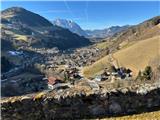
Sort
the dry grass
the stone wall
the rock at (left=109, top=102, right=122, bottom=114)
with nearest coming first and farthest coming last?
the dry grass < the stone wall < the rock at (left=109, top=102, right=122, bottom=114)

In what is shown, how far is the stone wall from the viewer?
17.5 m

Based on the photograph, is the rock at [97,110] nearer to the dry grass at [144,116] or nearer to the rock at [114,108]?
the rock at [114,108]

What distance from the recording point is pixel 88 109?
1775 centimetres

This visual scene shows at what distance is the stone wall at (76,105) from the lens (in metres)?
17.5

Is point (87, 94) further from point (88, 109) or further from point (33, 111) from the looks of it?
point (33, 111)

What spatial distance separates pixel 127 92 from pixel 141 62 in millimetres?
171132

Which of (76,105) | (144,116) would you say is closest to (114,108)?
(144,116)

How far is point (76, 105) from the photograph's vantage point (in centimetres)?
1762

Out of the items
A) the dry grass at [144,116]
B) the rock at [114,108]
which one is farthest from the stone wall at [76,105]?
the dry grass at [144,116]

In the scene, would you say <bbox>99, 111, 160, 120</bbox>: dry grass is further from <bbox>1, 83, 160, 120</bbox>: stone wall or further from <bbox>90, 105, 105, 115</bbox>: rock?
<bbox>90, 105, 105, 115</bbox>: rock

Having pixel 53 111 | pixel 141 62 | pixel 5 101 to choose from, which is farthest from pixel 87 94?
pixel 141 62

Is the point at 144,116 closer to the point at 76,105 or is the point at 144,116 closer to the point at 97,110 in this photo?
the point at 97,110

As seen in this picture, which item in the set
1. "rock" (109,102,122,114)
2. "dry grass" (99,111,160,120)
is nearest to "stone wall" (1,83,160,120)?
"rock" (109,102,122,114)

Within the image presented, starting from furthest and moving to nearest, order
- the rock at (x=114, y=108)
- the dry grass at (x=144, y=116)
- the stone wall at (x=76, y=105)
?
1. the rock at (x=114, y=108)
2. the stone wall at (x=76, y=105)
3. the dry grass at (x=144, y=116)
